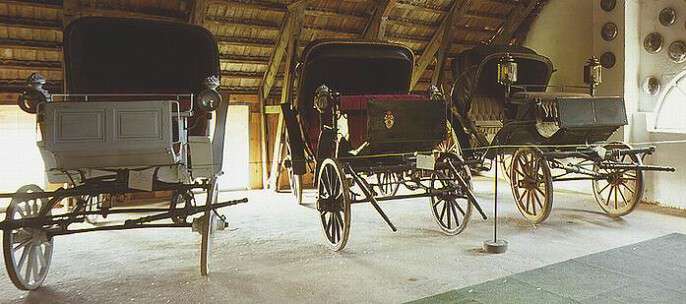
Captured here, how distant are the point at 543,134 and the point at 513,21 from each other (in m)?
3.63

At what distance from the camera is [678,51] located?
19.9 ft

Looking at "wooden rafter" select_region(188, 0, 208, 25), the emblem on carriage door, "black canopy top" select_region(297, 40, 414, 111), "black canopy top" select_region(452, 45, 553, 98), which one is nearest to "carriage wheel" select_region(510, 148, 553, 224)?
"black canopy top" select_region(452, 45, 553, 98)

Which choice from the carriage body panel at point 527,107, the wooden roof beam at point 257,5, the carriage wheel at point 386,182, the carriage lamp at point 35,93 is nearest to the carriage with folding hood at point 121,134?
the carriage lamp at point 35,93

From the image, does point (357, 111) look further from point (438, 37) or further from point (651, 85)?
point (651, 85)

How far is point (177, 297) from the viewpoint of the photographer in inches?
124

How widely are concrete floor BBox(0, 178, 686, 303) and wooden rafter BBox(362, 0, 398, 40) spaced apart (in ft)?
8.72

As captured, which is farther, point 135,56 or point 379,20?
point 379,20

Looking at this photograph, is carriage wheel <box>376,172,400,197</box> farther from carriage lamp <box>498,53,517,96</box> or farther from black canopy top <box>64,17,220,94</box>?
black canopy top <box>64,17,220,94</box>

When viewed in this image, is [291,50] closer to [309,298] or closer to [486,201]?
[486,201]

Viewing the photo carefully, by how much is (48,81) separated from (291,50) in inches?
118

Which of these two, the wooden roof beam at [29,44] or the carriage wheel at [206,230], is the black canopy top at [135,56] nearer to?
the carriage wheel at [206,230]

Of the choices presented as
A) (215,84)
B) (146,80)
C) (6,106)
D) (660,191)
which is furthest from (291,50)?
(660,191)

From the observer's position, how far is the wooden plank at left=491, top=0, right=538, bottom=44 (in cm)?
810

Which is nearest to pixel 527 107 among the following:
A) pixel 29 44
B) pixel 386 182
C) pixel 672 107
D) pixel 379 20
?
pixel 386 182
